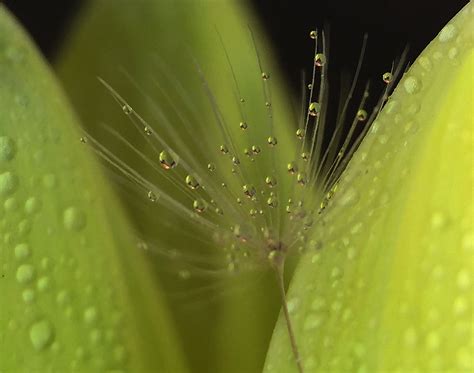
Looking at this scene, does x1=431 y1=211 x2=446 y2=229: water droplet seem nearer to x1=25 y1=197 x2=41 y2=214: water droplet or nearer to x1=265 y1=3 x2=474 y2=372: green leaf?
x1=265 y1=3 x2=474 y2=372: green leaf

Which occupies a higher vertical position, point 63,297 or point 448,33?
point 448,33

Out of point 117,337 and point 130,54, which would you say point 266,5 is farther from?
point 117,337

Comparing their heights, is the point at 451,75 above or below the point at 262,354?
above

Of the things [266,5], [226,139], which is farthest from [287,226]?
[266,5]

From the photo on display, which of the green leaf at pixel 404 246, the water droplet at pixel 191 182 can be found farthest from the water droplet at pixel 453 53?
the water droplet at pixel 191 182

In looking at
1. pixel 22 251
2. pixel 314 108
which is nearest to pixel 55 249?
pixel 22 251

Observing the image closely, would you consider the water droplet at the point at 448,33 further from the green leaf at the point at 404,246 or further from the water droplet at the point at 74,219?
the water droplet at the point at 74,219

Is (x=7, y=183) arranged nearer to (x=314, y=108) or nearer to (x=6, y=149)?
(x=6, y=149)
